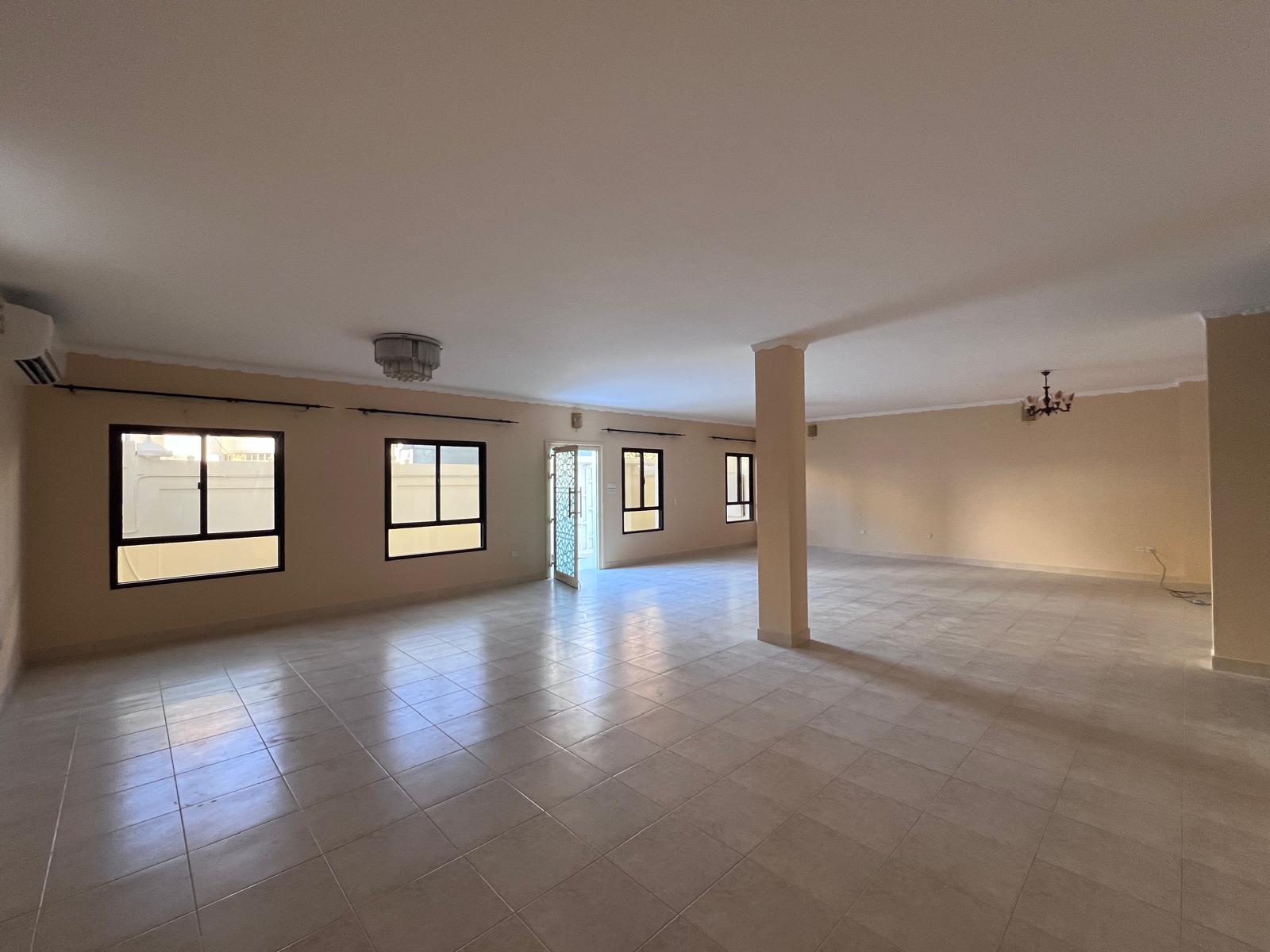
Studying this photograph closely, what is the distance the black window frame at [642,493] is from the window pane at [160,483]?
220 inches

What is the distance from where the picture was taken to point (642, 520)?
9242 millimetres

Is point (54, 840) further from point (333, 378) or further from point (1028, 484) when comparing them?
point (1028, 484)

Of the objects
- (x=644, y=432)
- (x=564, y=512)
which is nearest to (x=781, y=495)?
(x=564, y=512)

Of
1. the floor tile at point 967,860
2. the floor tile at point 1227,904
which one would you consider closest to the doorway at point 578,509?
the floor tile at point 967,860

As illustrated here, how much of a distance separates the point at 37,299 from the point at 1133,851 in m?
6.22

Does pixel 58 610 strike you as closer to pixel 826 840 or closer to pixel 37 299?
pixel 37 299

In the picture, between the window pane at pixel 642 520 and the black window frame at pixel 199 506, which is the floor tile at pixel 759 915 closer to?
the black window frame at pixel 199 506

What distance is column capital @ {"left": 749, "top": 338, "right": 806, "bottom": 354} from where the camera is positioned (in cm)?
441

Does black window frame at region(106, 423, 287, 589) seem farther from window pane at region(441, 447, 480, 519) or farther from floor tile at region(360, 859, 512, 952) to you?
floor tile at region(360, 859, 512, 952)

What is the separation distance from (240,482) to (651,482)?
234 inches

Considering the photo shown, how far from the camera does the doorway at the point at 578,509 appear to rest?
7156mm

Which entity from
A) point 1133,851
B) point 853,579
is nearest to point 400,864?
point 1133,851

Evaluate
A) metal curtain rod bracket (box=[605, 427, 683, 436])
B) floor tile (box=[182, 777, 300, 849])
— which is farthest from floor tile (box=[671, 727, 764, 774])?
metal curtain rod bracket (box=[605, 427, 683, 436])

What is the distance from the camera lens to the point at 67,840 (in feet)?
6.93
